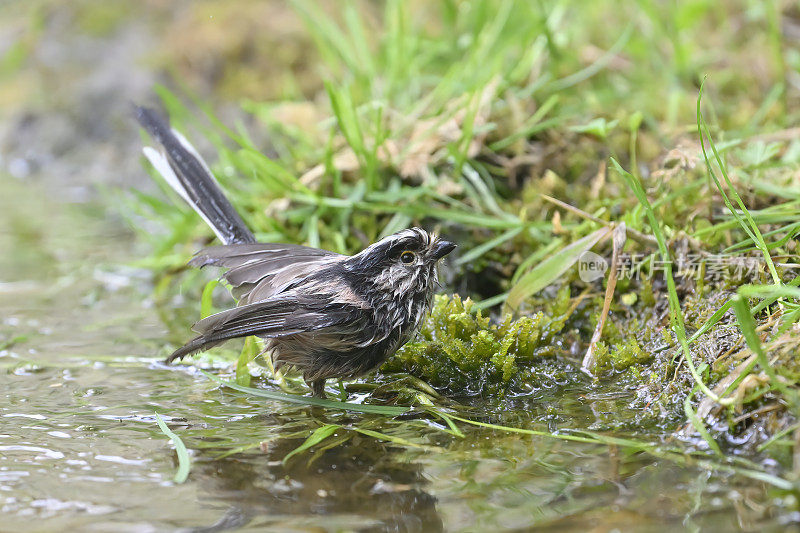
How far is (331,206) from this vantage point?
5.15 metres

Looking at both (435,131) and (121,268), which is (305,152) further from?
(121,268)

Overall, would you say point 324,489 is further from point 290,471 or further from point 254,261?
point 254,261

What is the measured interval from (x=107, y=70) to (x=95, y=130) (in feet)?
Answer: 3.40

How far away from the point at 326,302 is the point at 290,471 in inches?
34.2

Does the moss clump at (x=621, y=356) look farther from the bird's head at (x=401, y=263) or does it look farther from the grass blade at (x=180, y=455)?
the grass blade at (x=180, y=455)

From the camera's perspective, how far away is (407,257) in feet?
12.3

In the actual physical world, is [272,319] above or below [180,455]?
above

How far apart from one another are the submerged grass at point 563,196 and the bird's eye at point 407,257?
32 cm

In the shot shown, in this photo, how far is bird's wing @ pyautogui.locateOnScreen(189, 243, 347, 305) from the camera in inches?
157

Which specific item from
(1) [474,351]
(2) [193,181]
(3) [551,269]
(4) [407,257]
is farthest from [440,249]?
(2) [193,181]

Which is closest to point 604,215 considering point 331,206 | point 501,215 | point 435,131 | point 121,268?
point 501,215

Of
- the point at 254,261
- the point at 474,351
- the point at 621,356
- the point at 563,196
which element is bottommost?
the point at 621,356

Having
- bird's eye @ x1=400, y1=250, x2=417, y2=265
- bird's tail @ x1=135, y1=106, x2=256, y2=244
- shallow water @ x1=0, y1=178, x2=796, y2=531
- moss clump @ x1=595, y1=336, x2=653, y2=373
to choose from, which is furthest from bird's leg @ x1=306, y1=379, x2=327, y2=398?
moss clump @ x1=595, y1=336, x2=653, y2=373

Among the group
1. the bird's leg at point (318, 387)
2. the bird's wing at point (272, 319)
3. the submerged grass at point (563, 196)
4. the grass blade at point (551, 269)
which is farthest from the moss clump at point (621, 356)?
the bird's leg at point (318, 387)
